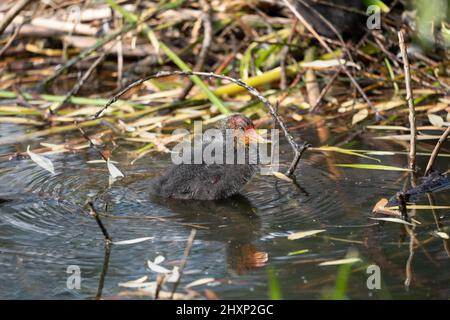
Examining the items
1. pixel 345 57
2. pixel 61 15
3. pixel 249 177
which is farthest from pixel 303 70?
pixel 61 15

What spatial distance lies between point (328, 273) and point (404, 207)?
708 mm

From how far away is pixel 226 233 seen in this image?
12.3 ft

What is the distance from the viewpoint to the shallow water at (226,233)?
316 cm

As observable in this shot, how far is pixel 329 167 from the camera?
4723mm

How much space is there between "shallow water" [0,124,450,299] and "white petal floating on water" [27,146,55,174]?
0.04m

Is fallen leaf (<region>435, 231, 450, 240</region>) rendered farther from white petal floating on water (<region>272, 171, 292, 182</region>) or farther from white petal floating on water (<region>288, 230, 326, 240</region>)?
white petal floating on water (<region>272, 171, 292, 182</region>)

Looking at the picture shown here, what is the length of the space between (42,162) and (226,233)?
1.54 metres

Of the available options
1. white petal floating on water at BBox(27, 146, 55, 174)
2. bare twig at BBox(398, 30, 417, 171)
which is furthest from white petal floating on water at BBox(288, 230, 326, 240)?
white petal floating on water at BBox(27, 146, 55, 174)

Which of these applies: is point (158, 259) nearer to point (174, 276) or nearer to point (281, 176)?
point (174, 276)

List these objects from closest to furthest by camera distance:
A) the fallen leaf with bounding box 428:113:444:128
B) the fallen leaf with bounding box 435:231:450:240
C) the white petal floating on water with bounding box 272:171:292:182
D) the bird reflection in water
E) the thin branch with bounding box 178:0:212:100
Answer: the bird reflection in water, the fallen leaf with bounding box 435:231:450:240, the white petal floating on water with bounding box 272:171:292:182, the fallen leaf with bounding box 428:113:444:128, the thin branch with bounding box 178:0:212:100

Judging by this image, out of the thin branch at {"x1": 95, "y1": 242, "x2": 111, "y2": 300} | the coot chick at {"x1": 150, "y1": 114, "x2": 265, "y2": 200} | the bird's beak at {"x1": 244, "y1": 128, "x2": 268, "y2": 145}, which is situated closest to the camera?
the thin branch at {"x1": 95, "y1": 242, "x2": 111, "y2": 300}

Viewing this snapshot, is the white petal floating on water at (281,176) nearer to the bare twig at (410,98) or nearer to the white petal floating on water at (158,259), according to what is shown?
the bare twig at (410,98)

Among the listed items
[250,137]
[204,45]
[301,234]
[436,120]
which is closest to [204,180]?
[250,137]

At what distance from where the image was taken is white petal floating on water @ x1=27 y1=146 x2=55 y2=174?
Result: 186 inches
